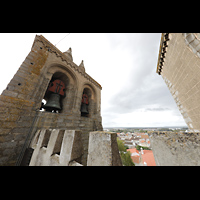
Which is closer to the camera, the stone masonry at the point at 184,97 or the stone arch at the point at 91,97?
the stone masonry at the point at 184,97

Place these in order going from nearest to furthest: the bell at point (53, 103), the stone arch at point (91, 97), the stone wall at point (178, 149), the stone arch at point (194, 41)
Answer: the stone wall at point (178, 149) < the stone arch at point (194, 41) < the bell at point (53, 103) < the stone arch at point (91, 97)

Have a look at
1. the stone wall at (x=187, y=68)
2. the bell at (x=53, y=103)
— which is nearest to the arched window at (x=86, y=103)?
the bell at (x=53, y=103)

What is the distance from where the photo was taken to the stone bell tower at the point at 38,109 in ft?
7.50

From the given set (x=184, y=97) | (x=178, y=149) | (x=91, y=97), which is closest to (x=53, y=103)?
(x=91, y=97)

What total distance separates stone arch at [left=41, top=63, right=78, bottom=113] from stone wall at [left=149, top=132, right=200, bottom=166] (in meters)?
4.48

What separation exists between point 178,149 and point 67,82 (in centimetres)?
571

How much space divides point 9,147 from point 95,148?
3.30m

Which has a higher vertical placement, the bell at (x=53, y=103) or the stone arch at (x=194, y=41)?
the stone arch at (x=194, y=41)

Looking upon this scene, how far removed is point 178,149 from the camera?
782 mm

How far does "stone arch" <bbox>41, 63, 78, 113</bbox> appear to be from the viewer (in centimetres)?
456

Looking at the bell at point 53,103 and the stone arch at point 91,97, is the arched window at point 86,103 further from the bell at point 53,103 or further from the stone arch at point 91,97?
the bell at point 53,103

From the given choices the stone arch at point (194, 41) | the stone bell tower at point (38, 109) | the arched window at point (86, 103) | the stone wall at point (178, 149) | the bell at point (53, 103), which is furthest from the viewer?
the arched window at point (86, 103)
